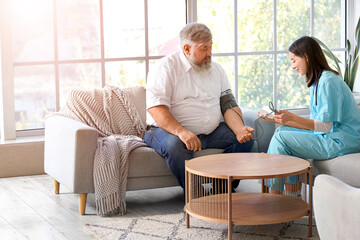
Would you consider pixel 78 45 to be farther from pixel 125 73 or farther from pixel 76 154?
pixel 76 154

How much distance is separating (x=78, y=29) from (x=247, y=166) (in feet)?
8.24

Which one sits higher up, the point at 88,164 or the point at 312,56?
the point at 312,56

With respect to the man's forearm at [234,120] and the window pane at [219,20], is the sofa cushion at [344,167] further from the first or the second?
the window pane at [219,20]

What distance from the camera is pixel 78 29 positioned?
17.5 ft

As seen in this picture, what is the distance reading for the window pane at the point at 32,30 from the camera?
5.12 meters

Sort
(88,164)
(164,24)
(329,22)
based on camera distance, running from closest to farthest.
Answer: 1. (88,164)
2. (164,24)
3. (329,22)

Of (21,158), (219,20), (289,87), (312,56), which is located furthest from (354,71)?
(21,158)

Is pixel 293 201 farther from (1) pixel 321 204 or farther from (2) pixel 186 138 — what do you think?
(1) pixel 321 204

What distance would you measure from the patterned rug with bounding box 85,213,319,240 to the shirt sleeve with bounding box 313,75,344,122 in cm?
63

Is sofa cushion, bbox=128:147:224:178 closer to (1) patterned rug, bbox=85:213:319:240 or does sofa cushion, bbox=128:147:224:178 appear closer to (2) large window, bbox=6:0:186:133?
(1) patterned rug, bbox=85:213:319:240

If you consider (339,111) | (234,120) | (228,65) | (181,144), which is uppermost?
(228,65)

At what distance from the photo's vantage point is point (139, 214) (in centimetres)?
388

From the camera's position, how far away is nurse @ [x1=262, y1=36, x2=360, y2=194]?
12.3ft

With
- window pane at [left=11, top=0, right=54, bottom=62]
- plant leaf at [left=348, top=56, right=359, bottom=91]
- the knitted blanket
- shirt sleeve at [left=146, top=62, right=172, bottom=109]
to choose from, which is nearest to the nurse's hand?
shirt sleeve at [left=146, top=62, right=172, bottom=109]
